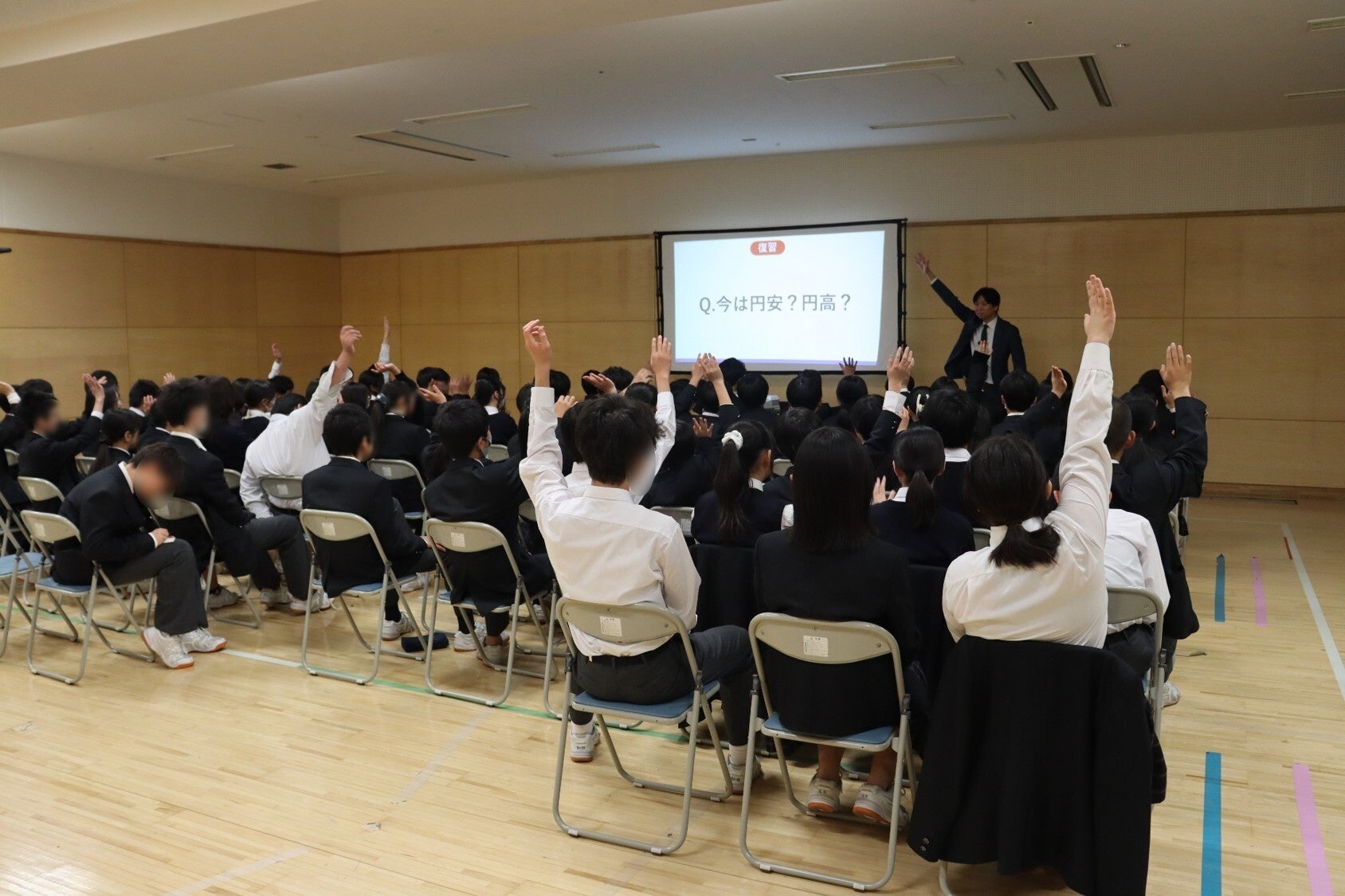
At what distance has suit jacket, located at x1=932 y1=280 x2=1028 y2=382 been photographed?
9.46 m

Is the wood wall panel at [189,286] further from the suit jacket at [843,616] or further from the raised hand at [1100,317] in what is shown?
the raised hand at [1100,317]

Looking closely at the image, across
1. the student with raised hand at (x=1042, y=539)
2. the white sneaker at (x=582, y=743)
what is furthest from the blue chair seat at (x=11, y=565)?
the student with raised hand at (x=1042, y=539)

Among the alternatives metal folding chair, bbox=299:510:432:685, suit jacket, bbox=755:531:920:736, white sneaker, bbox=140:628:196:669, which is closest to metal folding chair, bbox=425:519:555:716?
metal folding chair, bbox=299:510:432:685

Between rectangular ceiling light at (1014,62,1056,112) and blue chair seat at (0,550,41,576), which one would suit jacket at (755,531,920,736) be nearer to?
blue chair seat at (0,550,41,576)

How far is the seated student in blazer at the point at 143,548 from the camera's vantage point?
4668 millimetres

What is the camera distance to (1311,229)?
912 centimetres

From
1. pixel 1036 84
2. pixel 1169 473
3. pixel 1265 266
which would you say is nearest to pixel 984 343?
pixel 1265 266

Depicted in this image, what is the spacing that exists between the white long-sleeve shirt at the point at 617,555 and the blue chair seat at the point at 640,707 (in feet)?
0.52

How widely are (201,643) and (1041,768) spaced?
167 inches

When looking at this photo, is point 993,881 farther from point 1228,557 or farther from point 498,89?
point 498,89

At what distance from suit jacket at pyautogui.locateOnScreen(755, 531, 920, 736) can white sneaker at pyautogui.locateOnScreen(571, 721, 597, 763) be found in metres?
1.12

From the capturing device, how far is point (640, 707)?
319 cm

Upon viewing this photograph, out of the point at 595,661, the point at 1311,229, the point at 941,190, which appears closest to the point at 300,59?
the point at 595,661

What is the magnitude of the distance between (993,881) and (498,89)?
6.52 m
